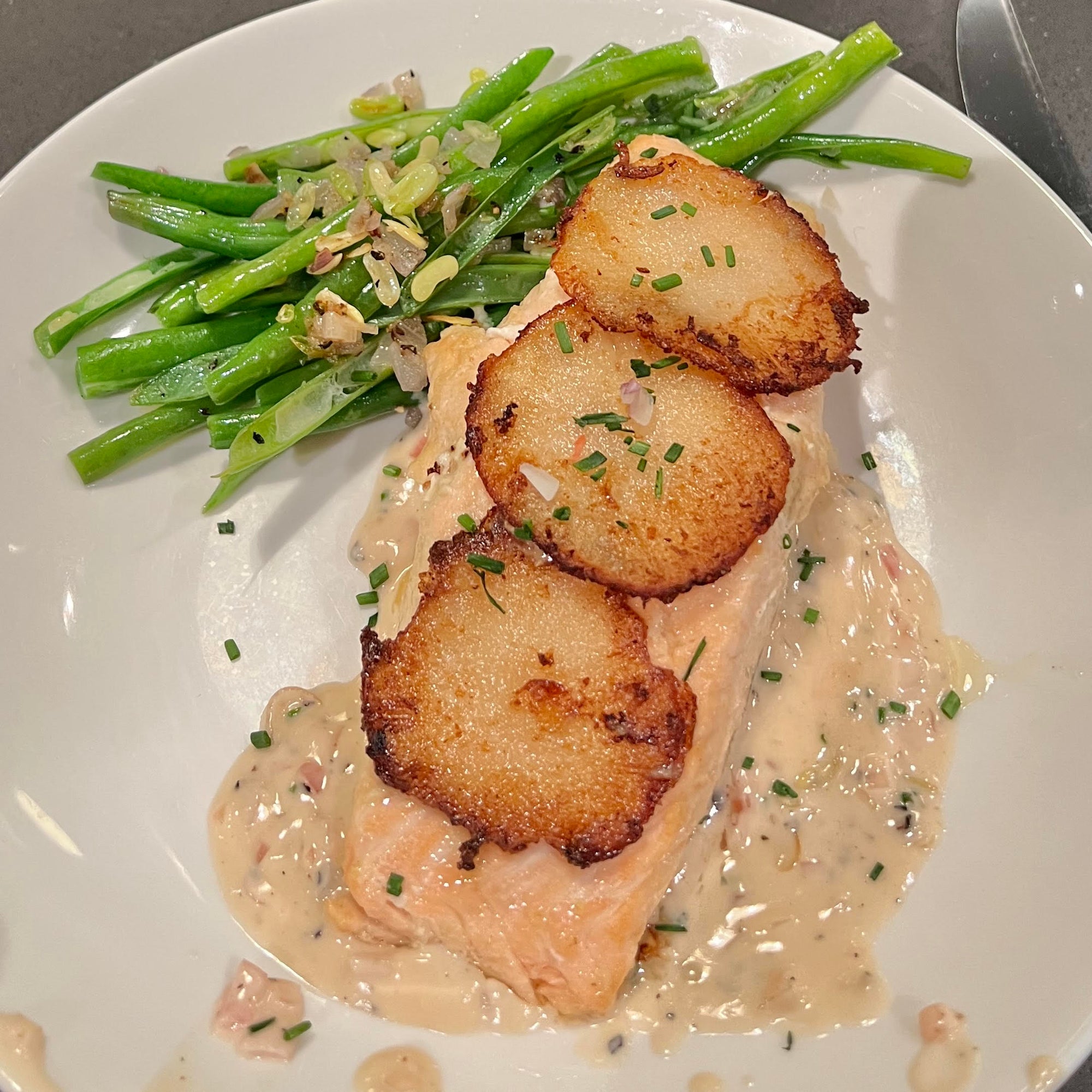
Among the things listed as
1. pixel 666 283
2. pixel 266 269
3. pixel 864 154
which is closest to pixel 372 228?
pixel 266 269

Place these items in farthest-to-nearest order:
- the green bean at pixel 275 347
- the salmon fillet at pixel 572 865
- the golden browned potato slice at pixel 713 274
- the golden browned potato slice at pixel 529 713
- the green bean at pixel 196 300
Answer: the green bean at pixel 196 300, the green bean at pixel 275 347, the golden browned potato slice at pixel 713 274, the salmon fillet at pixel 572 865, the golden browned potato slice at pixel 529 713

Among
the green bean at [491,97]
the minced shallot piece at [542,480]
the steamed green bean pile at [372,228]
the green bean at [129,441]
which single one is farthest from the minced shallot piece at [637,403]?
the green bean at [129,441]

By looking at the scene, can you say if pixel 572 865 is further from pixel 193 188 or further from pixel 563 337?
pixel 193 188

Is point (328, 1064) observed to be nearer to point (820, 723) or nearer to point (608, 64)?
point (820, 723)

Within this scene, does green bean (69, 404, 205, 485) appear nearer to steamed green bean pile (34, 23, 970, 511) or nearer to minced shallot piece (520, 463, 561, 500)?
steamed green bean pile (34, 23, 970, 511)

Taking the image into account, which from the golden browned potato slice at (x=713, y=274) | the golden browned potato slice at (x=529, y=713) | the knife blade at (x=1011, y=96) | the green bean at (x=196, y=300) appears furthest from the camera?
the knife blade at (x=1011, y=96)

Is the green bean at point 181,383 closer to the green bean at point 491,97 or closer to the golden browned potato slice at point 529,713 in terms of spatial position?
the green bean at point 491,97
